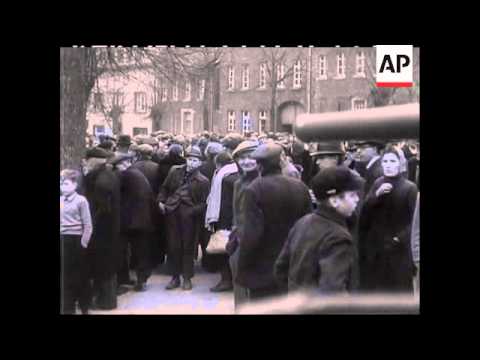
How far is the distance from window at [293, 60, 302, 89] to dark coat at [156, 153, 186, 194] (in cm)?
145

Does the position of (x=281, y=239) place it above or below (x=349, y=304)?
above

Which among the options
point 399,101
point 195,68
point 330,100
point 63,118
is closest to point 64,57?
point 63,118

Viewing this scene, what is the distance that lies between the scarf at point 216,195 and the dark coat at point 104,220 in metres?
0.96

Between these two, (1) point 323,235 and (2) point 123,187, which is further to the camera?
(2) point 123,187

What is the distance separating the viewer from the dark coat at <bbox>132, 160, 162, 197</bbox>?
9320 mm

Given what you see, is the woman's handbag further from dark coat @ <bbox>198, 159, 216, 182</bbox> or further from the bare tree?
the bare tree

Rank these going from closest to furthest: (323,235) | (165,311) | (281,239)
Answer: (323,235) → (281,239) → (165,311)

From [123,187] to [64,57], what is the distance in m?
1.48

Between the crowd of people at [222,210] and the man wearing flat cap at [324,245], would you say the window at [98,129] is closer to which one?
the crowd of people at [222,210]

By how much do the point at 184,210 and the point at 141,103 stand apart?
1234 mm

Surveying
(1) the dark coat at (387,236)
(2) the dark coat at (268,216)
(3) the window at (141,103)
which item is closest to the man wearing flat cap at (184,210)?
(3) the window at (141,103)

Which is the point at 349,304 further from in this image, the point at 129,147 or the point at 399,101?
the point at 129,147

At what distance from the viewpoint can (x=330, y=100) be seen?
9.08 meters

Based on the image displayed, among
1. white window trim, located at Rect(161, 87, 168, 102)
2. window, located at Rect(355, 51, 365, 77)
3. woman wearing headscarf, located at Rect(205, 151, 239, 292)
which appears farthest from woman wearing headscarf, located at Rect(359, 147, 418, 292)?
white window trim, located at Rect(161, 87, 168, 102)
